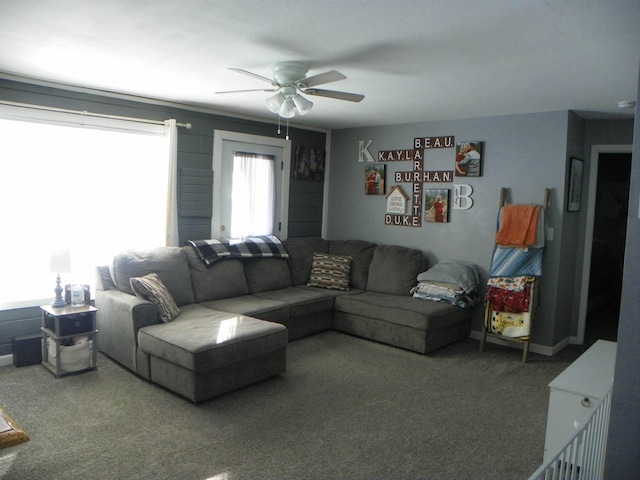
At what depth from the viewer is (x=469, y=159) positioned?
5.17 meters

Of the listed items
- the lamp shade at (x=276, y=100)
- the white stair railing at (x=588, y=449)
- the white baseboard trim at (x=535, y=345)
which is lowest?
the white baseboard trim at (x=535, y=345)

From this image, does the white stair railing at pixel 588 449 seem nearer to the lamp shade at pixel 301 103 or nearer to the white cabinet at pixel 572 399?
the white cabinet at pixel 572 399

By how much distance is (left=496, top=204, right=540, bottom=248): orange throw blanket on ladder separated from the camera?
4.59 meters

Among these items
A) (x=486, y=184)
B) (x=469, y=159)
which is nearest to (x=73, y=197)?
(x=469, y=159)

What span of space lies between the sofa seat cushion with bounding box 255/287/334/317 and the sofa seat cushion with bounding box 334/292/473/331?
166 millimetres

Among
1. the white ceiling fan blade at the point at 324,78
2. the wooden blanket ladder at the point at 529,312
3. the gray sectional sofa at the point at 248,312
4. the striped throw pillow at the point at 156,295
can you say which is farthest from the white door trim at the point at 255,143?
the wooden blanket ladder at the point at 529,312

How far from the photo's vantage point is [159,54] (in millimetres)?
3115

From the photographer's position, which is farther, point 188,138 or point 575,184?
point 188,138

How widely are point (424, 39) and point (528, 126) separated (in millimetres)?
2591

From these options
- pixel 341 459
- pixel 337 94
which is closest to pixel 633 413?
pixel 341 459

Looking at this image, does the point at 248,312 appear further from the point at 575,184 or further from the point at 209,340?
the point at 575,184

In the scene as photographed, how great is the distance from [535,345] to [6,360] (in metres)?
4.75

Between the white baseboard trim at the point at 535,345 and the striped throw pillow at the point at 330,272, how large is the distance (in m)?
1.50

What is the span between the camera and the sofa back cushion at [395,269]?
5.38m
